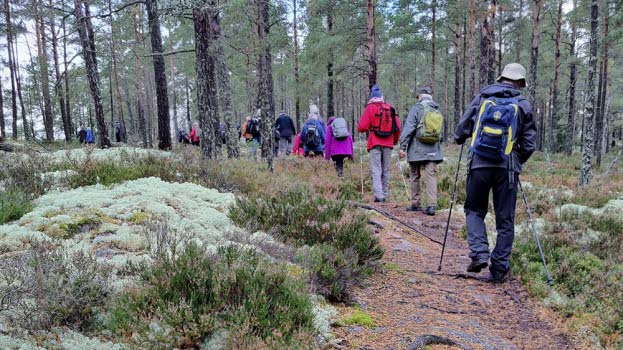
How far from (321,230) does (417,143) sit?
4.00 meters

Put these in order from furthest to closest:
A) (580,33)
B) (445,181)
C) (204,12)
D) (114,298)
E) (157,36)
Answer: (580,33), (157,36), (445,181), (204,12), (114,298)

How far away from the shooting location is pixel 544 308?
12.6ft

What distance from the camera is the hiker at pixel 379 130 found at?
8320 millimetres

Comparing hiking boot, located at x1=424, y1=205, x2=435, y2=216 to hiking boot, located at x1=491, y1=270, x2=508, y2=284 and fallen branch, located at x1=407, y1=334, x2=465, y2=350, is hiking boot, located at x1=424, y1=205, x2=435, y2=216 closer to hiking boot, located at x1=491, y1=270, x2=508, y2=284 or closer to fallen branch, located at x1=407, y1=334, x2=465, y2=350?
hiking boot, located at x1=491, y1=270, x2=508, y2=284

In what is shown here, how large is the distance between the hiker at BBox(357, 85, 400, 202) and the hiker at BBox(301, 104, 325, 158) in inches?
173

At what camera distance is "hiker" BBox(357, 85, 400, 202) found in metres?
8.32

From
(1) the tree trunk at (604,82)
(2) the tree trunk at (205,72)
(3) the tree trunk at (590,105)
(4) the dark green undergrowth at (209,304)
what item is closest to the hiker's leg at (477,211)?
(4) the dark green undergrowth at (209,304)

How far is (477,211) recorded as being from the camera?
473 centimetres

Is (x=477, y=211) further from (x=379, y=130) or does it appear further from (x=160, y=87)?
(x=160, y=87)

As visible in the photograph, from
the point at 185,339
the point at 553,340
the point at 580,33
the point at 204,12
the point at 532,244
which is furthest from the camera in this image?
the point at 580,33

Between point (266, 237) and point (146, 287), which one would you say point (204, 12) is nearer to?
point (266, 237)

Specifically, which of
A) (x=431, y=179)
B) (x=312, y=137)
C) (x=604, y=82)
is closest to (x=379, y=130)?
(x=431, y=179)

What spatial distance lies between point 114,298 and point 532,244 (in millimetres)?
4846

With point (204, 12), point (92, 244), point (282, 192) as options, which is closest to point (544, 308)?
point (282, 192)
